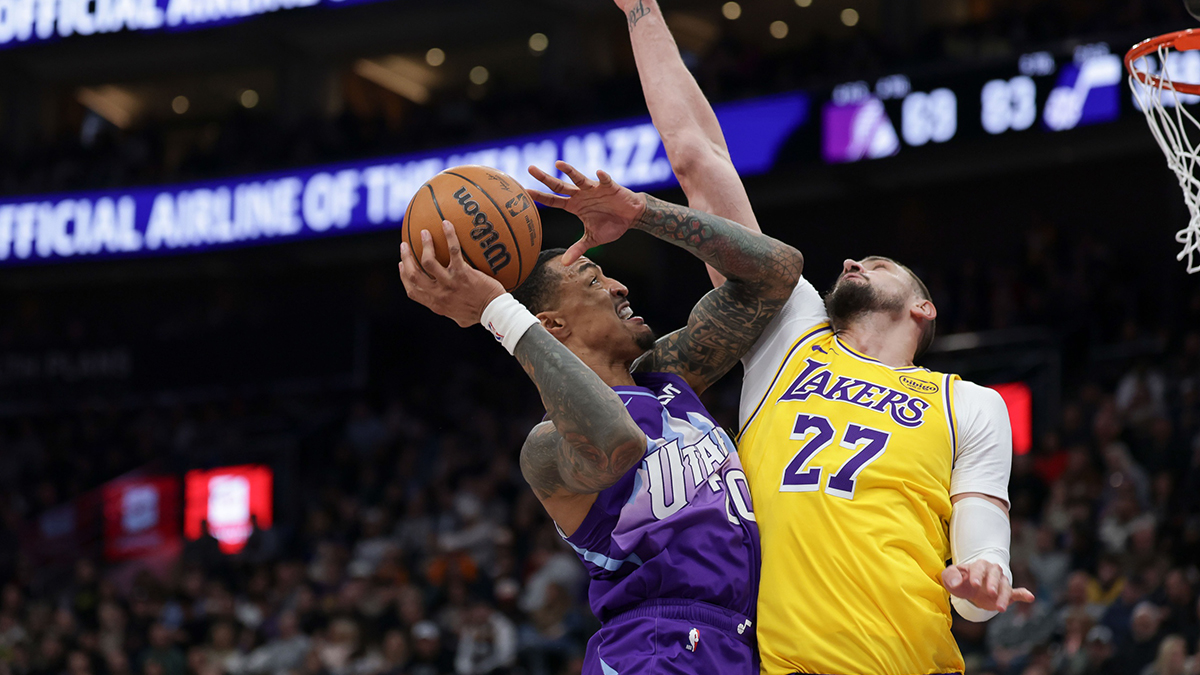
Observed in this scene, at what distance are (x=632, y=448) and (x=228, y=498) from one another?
15999 mm

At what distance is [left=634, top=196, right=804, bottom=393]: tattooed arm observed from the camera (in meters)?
3.57

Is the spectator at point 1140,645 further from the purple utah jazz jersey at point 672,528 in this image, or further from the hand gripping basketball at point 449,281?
the hand gripping basketball at point 449,281

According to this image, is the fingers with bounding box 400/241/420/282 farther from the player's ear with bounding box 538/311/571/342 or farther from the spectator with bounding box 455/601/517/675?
the spectator with bounding box 455/601/517/675

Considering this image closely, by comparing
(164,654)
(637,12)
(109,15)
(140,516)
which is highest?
(109,15)

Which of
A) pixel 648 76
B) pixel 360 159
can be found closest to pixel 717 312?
pixel 648 76

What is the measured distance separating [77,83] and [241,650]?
48.7 ft

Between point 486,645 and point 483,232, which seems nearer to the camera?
point 483,232

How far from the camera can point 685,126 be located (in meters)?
4.18

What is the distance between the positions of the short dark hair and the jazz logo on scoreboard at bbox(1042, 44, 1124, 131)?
10069 millimetres

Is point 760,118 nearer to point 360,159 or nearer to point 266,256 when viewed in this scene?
point 360,159

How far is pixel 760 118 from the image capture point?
47.9 ft

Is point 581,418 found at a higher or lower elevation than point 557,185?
lower

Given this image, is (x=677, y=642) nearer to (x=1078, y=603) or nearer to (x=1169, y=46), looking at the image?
(x=1169, y=46)

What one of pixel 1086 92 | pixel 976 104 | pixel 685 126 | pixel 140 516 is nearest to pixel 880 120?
pixel 976 104
